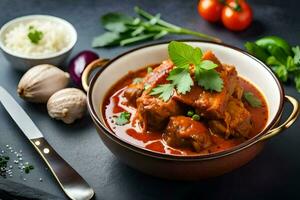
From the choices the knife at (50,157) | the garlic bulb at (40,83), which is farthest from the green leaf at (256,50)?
the knife at (50,157)

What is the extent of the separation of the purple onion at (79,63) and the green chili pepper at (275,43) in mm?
1144

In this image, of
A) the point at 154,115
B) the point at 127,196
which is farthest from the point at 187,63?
the point at 127,196

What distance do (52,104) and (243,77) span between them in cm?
117

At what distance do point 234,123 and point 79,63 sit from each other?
4.45 ft

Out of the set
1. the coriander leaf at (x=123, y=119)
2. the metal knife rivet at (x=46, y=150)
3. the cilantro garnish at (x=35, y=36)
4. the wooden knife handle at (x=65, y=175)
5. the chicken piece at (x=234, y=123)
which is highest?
the chicken piece at (x=234, y=123)

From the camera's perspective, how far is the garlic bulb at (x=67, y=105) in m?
3.72

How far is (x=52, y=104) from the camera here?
12.3 ft

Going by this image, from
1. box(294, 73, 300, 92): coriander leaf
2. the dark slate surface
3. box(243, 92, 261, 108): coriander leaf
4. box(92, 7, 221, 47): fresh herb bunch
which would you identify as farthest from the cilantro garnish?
box(294, 73, 300, 92): coriander leaf

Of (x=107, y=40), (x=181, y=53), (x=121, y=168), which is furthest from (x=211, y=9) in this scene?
(x=121, y=168)

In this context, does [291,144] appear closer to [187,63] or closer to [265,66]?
[265,66]

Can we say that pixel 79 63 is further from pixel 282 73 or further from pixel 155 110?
pixel 282 73

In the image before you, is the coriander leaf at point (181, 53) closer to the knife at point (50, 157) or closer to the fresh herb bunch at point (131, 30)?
the knife at point (50, 157)

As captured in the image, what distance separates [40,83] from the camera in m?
3.86

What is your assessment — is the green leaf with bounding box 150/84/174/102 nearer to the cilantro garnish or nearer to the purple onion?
the purple onion
